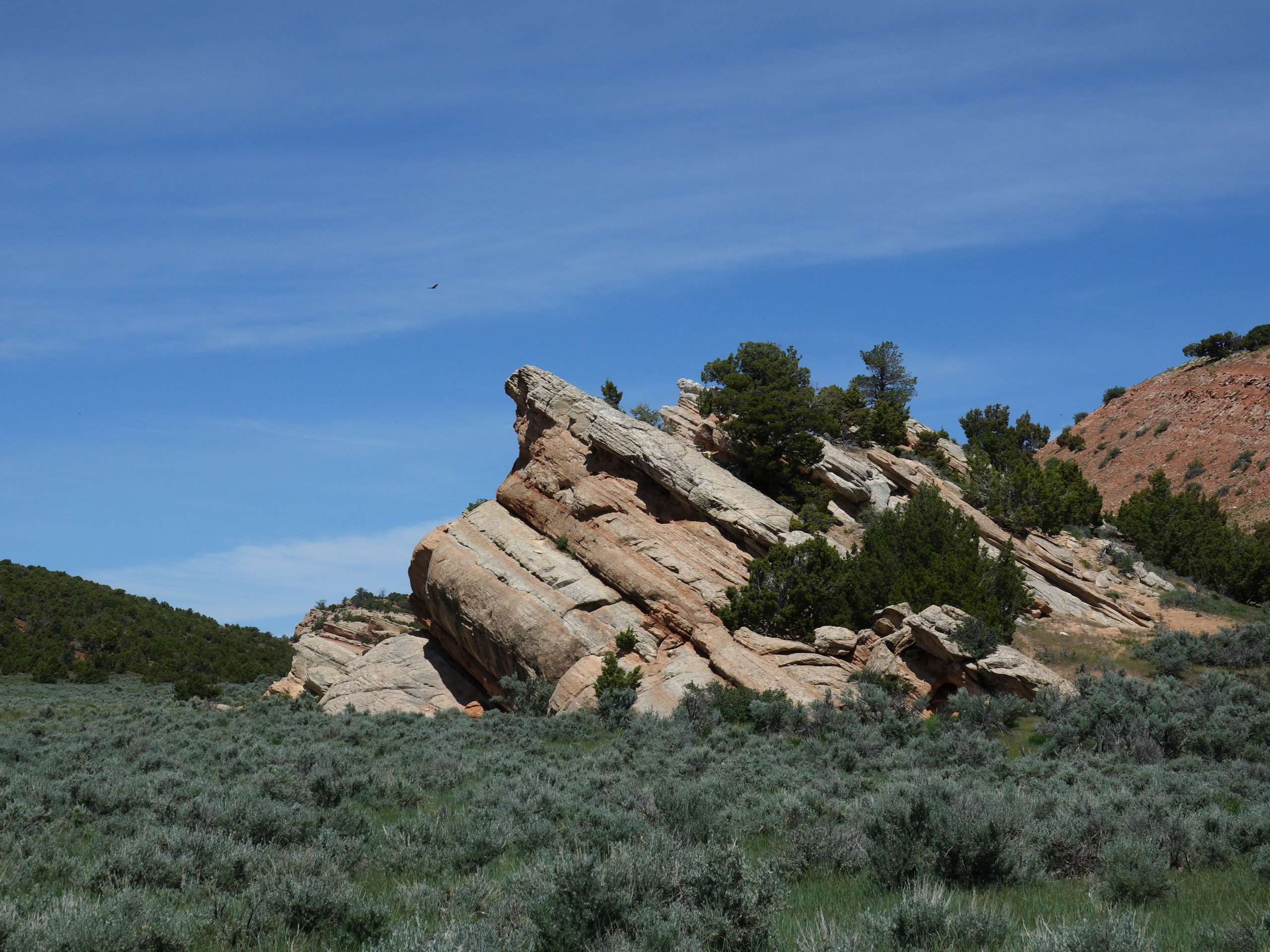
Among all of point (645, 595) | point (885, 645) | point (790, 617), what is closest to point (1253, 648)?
point (885, 645)

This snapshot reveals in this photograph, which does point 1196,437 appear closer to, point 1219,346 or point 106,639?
point 1219,346

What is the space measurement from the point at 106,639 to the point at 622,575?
46140 mm

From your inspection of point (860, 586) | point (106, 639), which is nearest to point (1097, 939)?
point (860, 586)

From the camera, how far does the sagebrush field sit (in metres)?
6.32

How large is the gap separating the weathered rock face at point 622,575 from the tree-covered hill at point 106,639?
27500 mm

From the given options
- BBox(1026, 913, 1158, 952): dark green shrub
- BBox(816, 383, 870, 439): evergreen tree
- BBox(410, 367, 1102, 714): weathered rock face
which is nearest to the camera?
BBox(1026, 913, 1158, 952): dark green shrub

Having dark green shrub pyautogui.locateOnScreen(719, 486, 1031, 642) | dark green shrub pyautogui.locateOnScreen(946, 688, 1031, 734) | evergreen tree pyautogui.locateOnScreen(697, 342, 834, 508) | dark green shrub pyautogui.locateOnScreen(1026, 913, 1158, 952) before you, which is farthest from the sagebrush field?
evergreen tree pyautogui.locateOnScreen(697, 342, 834, 508)

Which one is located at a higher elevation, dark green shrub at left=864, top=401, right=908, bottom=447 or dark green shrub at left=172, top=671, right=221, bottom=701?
dark green shrub at left=864, top=401, right=908, bottom=447

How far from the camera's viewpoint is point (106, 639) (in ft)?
199

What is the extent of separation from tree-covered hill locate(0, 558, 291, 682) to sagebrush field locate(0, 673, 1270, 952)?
3963 centimetres

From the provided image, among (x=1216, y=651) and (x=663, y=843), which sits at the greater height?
(x=663, y=843)

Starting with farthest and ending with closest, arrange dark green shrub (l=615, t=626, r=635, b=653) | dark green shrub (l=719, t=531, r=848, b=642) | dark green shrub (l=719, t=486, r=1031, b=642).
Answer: dark green shrub (l=719, t=531, r=848, b=642)
dark green shrub (l=615, t=626, r=635, b=653)
dark green shrub (l=719, t=486, r=1031, b=642)

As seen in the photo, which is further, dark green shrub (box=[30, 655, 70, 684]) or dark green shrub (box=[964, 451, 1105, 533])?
dark green shrub (box=[30, 655, 70, 684])

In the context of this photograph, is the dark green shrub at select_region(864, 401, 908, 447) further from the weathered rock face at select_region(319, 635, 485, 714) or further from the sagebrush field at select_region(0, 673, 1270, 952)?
the sagebrush field at select_region(0, 673, 1270, 952)
